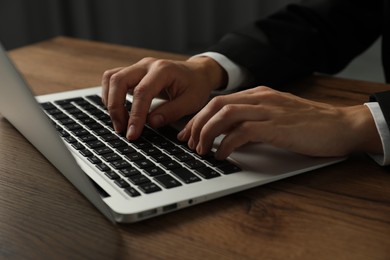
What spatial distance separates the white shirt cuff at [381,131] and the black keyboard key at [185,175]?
0.25 m

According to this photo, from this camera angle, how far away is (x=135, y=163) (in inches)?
25.5

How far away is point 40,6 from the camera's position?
8.26ft

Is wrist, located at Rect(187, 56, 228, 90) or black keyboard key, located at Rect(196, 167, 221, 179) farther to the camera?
wrist, located at Rect(187, 56, 228, 90)

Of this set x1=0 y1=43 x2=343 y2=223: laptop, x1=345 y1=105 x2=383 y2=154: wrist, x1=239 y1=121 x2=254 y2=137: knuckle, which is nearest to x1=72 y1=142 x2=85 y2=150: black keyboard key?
x1=0 y1=43 x2=343 y2=223: laptop

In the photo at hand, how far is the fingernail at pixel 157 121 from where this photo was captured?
784 mm

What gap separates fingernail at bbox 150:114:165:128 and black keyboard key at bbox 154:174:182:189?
0.59 feet

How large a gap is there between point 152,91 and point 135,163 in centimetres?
18

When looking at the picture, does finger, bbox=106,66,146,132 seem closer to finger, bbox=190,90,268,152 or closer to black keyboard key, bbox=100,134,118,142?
black keyboard key, bbox=100,134,118,142

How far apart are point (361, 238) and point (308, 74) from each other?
0.61 meters

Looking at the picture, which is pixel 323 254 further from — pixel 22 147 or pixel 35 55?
pixel 35 55

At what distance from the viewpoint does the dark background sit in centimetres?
246

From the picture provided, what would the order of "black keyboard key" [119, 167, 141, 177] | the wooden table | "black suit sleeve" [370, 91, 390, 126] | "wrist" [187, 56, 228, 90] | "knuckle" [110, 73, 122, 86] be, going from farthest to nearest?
"wrist" [187, 56, 228, 90] → "knuckle" [110, 73, 122, 86] → "black suit sleeve" [370, 91, 390, 126] → "black keyboard key" [119, 167, 141, 177] → the wooden table

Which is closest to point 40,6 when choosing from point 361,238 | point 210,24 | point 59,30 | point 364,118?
point 59,30

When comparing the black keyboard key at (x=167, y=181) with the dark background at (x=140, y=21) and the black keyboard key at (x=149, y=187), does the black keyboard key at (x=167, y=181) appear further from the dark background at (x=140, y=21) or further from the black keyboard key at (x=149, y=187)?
the dark background at (x=140, y=21)
